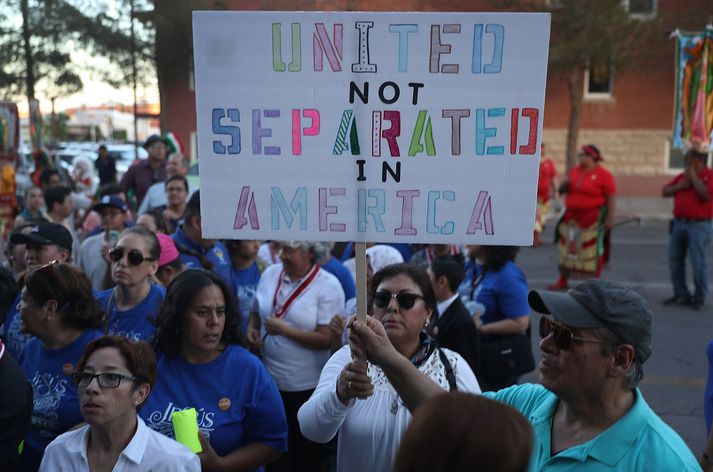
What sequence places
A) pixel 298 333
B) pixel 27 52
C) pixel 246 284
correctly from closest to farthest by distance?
pixel 298 333 → pixel 246 284 → pixel 27 52

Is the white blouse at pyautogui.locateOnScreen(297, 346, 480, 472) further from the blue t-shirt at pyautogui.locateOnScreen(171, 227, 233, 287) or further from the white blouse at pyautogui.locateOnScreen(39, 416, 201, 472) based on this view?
the blue t-shirt at pyautogui.locateOnScreen(171, 227, 233, 287)

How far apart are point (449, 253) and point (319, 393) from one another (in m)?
2.84

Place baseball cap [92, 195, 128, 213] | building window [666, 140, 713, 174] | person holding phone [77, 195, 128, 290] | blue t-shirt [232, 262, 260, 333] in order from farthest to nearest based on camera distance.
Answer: building window [666, 140, 713, 174], baseball cap [92, 195, 128, 213], person holding phone [77, 195, 128, 290], blue t-shirt [232, 262, 260, 333]

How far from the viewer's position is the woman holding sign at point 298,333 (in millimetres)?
4250

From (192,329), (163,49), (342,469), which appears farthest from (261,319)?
(163,49)

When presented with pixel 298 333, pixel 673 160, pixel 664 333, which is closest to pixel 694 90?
pixel 664 333

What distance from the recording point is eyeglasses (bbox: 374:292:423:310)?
118 inches

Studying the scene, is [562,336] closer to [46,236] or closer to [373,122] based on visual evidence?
[373,122]

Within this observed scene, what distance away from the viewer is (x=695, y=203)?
866 centimetres

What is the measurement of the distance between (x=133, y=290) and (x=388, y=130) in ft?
6.75

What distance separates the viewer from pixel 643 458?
2.03 m

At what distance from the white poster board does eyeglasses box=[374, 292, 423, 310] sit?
555mm

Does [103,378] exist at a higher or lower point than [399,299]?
lower

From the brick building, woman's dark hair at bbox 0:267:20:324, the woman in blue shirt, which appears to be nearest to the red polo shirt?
the woman in blue shirt
